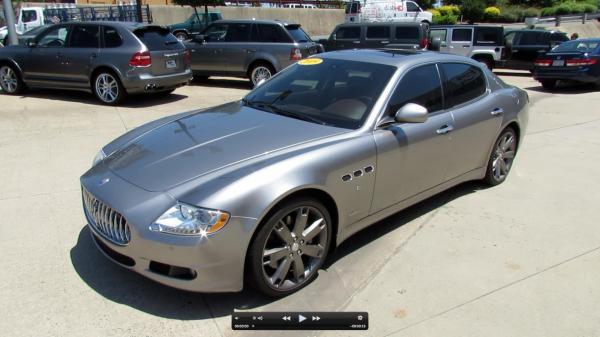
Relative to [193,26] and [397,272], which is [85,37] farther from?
[193,26]

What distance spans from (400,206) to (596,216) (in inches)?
81.2

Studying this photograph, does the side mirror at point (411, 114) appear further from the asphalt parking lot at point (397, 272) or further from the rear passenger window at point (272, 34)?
the rear passenger window at point (272, 34)

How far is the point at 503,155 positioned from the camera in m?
5.30

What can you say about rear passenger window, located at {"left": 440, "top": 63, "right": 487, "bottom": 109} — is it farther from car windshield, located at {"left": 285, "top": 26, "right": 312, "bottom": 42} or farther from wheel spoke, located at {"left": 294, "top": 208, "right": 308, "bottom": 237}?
car windshield, located at {"left": 285, "top": 26, "right": 312, "bottom": 42}

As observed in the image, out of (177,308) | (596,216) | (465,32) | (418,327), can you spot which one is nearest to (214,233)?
(177,308)

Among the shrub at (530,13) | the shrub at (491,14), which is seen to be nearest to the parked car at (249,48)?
the shrub at (491,14)

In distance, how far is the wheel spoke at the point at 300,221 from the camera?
3.12 meters

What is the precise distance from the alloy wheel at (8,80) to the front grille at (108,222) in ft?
27.3

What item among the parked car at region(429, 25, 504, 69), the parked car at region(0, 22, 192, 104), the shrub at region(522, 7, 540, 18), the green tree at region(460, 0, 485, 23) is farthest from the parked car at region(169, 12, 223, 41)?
the shrub at region(522, 7, 540, 18)

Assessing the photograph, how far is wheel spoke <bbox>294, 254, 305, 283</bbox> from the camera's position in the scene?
10.5 feet

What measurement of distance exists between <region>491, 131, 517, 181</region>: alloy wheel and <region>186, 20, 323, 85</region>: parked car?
22.8 feet

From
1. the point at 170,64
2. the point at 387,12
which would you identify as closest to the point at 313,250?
the point at 170,64

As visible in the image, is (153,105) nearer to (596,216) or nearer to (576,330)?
(596,216)

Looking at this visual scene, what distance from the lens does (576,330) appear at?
294 centimetres
